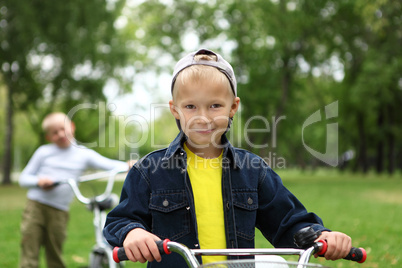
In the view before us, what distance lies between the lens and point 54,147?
5711 mm

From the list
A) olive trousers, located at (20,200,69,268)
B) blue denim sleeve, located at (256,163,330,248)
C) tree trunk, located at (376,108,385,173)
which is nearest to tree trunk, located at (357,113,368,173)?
tree trunk, located at (376,108,385,173)

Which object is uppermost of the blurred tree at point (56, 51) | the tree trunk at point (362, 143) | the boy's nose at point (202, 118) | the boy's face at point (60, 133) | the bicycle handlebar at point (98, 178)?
the blurred tree at point (56, 51)

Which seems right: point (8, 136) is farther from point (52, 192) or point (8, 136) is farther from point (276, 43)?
point (52, 192)

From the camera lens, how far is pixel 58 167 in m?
5.63

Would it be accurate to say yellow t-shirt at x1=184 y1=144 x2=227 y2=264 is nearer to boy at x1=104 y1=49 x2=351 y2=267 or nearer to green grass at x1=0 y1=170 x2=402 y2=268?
boy at x1=104 y1=49 x2=351 y2=267

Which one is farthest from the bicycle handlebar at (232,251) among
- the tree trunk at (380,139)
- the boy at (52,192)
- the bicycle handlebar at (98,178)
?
the tree trunk at (380,139)

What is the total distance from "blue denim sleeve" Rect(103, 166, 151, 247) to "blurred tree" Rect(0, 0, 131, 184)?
22.7 metres

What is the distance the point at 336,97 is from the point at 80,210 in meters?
27.4

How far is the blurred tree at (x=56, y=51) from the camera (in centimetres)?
2400

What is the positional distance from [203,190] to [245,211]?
0.75ft

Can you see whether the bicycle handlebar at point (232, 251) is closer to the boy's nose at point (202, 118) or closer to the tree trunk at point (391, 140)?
the boy's nose at point (202, 118)

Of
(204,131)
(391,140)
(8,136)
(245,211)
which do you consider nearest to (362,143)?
(391,140)

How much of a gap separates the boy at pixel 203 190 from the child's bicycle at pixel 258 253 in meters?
0.13

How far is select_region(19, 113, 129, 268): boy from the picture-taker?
556cm
